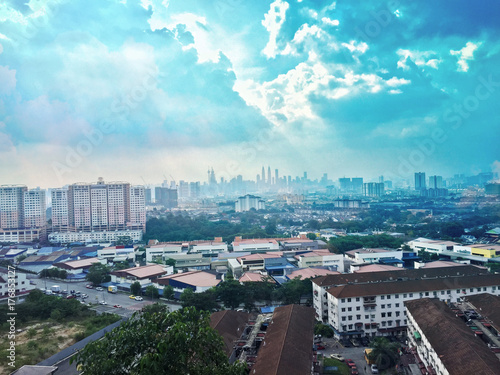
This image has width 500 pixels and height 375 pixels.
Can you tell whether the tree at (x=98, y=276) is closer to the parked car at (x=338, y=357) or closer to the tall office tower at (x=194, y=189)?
the parked car at (x=338, y=357)

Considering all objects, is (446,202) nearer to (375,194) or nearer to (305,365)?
(375,194)

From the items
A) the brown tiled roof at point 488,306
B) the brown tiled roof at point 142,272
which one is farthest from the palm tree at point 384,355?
the brown tiled roof at point 142,272

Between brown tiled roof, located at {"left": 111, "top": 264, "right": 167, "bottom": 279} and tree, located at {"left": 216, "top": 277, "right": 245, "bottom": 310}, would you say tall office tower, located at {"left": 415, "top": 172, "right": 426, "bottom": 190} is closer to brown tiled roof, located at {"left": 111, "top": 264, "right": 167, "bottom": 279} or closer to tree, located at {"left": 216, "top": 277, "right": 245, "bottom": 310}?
brown tiled roof, located at {"left": 111, "top": 264, "right": 167, "bottom": 279}

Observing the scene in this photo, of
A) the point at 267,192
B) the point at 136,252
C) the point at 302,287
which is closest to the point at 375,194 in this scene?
the point at 267,192

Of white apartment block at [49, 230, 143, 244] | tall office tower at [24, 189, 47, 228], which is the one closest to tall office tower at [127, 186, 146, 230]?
white apartment block at [49, 230, 143, 244]

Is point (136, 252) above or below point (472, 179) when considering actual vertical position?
below

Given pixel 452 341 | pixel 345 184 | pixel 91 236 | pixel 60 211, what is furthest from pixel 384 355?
pixel 345 184
